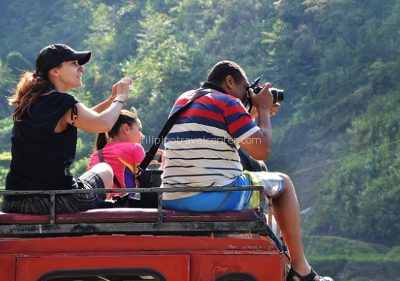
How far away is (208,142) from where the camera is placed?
4730 millimetres

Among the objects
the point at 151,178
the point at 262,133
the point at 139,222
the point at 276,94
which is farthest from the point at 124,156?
the point at 139,222

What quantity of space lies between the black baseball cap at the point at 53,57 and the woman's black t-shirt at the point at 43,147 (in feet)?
0.83

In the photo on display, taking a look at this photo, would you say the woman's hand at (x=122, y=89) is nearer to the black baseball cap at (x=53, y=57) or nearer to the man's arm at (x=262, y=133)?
the black baseball cap at (x=53, y=57)

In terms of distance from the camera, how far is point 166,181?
→ 190 inches

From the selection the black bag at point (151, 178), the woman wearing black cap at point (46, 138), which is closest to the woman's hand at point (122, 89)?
the woman wearing black cap at point (46, 138)

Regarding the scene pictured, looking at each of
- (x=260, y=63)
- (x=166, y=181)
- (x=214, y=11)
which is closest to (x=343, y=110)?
(x=260, y=63)

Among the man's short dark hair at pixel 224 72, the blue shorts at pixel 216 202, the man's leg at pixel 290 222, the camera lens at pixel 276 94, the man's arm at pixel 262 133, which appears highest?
the man's short dark hair at pixel 224 72

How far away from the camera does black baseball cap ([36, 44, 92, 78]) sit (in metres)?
4.92

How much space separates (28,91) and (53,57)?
0.87ft

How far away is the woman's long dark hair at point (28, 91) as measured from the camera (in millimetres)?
4695

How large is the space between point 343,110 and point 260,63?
5.20m

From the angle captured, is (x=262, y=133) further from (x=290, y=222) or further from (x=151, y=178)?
(x=151, y=178)

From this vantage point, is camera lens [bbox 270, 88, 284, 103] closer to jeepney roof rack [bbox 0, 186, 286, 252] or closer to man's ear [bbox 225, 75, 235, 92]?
man's ear [bbox 225, 75, 235, 92]

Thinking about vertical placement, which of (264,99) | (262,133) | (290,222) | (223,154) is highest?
(264,99)
